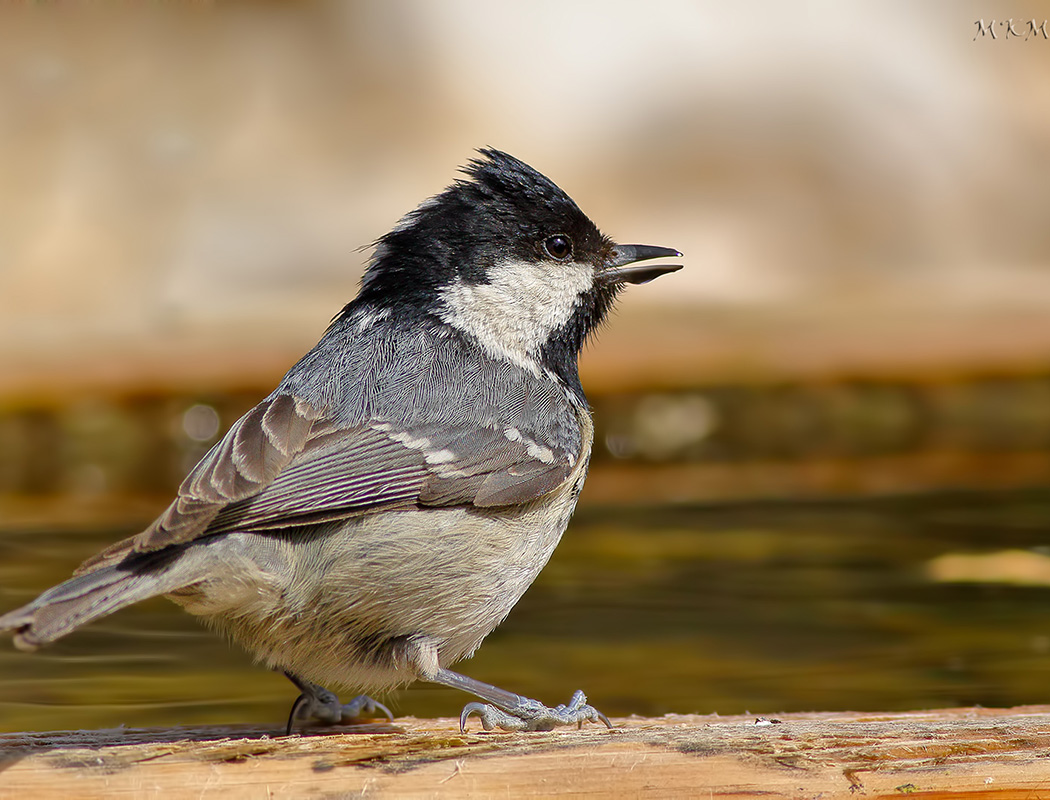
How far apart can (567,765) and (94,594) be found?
968 millimetres

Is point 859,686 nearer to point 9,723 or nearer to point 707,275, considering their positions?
point 9,723

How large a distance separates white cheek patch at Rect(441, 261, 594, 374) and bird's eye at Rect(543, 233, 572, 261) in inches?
1.5

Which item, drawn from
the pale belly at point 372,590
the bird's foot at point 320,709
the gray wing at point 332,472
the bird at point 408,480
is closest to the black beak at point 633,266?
the bird at point 408,480

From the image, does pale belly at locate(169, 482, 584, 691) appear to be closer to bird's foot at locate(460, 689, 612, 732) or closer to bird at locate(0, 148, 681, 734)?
bird at locate(0, 148, 681, 734)

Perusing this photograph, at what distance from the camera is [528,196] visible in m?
3.68

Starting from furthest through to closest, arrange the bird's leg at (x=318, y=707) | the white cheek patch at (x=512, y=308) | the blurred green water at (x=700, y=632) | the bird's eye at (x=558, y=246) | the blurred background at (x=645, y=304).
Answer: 1. the blurred background at (x=645, y=304)
2. the blurred green water at (x=700, y=632)
3. the bird's eye at (x=558, y=246)
4. the white cheek patch at (x=512, y=308)
5. the bird's leg at (x=318, y=707)

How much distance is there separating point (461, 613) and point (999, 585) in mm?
2903

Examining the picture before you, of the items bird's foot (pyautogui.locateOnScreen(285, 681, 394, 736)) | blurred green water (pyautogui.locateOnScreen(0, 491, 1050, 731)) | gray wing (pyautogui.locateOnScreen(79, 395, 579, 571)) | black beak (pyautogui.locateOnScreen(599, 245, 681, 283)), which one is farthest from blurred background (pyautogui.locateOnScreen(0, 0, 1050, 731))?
black beak (pyautogui.locateOnScreen(599, 245, 681, 283))

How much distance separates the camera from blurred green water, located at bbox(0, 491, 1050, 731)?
163 inches

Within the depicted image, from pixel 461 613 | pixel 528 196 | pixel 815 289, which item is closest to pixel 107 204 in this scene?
pixel 815 289

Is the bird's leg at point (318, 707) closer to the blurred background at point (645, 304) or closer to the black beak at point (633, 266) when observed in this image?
the blurred background at point (645, 304)

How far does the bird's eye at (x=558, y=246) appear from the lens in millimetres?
3742

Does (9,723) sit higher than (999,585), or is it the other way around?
(999,585)

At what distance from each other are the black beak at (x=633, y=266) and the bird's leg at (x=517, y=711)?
128cm
